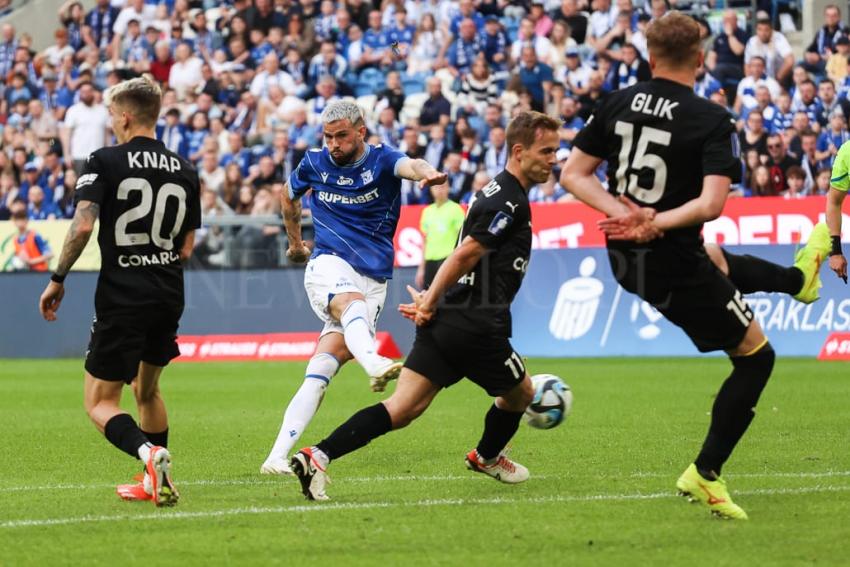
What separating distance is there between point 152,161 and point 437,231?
11.6 metres

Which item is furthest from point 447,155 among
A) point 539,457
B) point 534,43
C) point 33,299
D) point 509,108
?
point 539,457

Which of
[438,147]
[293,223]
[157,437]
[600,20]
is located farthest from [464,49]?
[157,437]

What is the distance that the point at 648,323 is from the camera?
65.7ft

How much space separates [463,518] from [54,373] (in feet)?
44.0

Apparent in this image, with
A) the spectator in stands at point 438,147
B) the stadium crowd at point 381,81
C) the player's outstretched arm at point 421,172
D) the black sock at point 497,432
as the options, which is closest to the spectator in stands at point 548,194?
the stadium crowd at point 381,81

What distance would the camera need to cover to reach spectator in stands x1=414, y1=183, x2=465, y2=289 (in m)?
19.4

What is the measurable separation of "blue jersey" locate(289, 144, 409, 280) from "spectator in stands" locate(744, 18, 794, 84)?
14583 millimetres

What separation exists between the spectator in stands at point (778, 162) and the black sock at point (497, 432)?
1300 cm

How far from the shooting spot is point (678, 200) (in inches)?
281

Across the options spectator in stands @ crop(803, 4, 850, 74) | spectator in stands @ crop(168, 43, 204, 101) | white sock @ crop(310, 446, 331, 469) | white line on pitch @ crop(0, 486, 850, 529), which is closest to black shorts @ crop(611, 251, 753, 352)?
white line on pitch @ crop(0, 486, 850, 529)

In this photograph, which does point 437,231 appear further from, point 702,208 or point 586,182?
point 702,208

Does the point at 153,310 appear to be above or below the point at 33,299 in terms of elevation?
above

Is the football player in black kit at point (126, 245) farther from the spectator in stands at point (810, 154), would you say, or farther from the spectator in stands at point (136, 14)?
the spectator in stands at point (136, 14)

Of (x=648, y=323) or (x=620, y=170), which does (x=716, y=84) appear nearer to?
(x=648, y=323)
